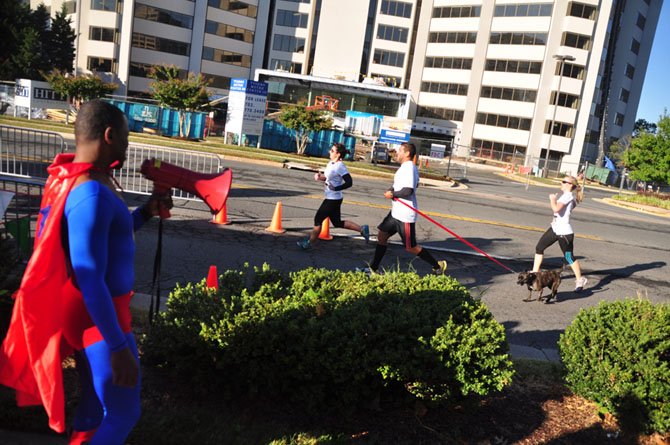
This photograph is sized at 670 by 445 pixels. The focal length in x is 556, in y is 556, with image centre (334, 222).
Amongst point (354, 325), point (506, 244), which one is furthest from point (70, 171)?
point (506, 244)

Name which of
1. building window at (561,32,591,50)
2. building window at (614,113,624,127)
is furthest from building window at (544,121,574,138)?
building window at (614,113,624,127)

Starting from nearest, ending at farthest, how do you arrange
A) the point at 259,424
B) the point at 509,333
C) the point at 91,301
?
the point at 91,301 → the point at 259,424 → the point at 509,333

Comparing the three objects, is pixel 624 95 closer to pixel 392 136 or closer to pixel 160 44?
pixel 392 136

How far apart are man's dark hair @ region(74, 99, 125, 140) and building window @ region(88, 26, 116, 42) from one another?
5718 centimetres

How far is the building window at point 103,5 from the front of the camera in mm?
52688

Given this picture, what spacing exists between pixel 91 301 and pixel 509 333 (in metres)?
4.90

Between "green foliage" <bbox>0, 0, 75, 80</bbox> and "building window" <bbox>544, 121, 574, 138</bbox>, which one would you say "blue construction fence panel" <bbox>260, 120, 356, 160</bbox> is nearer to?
"green foliage" <bbox>0, 0, 75, 80</bbox>

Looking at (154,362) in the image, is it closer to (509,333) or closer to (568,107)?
(509,333)

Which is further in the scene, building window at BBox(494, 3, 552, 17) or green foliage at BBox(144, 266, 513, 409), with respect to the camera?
building window at BBox(494, 3, 552, 17)

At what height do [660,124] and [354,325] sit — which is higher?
[660,124]

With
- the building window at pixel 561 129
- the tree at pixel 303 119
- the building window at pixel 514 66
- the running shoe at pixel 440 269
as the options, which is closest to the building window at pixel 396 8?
the building window at pixel 514 66

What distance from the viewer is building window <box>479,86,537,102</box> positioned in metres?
56.7

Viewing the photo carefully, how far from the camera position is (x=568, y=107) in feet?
182

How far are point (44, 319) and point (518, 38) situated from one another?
2443 inches
